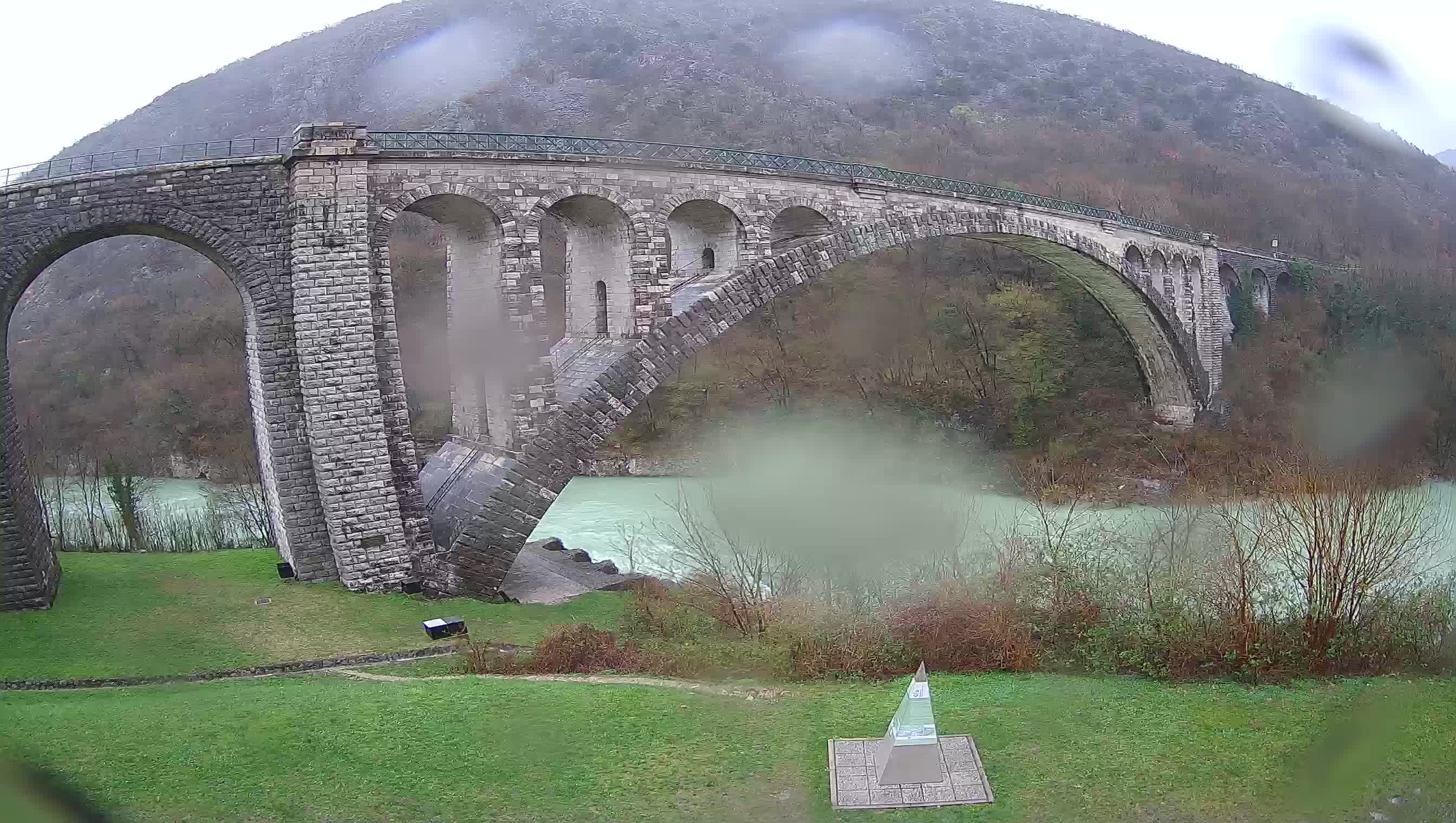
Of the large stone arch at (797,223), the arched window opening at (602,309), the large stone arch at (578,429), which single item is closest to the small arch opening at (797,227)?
the large stone arch at (797,223)

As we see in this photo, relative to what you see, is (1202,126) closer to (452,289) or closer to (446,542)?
(452,289)

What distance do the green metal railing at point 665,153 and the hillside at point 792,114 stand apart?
5867 mm

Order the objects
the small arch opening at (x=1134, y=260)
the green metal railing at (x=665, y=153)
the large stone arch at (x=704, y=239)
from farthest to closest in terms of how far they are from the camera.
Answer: the small arch opening at (x=1134, y=260), the large stone arch at (x=704, y=239), the green metal railing at (x=665, y=153)

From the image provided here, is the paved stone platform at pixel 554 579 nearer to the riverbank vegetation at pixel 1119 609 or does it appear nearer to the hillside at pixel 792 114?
the riverbank vegetation at pixel 1119 609

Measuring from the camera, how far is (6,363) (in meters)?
12.8

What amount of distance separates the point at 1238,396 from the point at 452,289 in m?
27.3

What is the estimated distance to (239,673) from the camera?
11008 millimetres

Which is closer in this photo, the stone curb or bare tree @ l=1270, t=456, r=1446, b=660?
bare tree @ l=1270, t=456, r=1446, b=660

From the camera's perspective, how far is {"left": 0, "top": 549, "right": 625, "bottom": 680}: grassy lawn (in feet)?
36.8

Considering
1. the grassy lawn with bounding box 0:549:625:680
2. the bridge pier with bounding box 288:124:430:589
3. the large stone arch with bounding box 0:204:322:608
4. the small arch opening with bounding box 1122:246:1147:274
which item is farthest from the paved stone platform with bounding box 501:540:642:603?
the small arch opening with bounding box 1122:246:1147:274

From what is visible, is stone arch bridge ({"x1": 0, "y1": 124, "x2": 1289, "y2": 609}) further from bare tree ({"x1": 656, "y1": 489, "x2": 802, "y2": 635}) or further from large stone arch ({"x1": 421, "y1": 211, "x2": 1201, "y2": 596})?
bare tree ({"x1": 656, "y1": 489, "x2": 802, "y2": 635})

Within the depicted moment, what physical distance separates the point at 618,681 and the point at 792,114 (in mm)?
48117

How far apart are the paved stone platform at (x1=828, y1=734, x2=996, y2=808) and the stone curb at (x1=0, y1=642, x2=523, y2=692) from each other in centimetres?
586

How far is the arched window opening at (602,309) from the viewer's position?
715 inches
